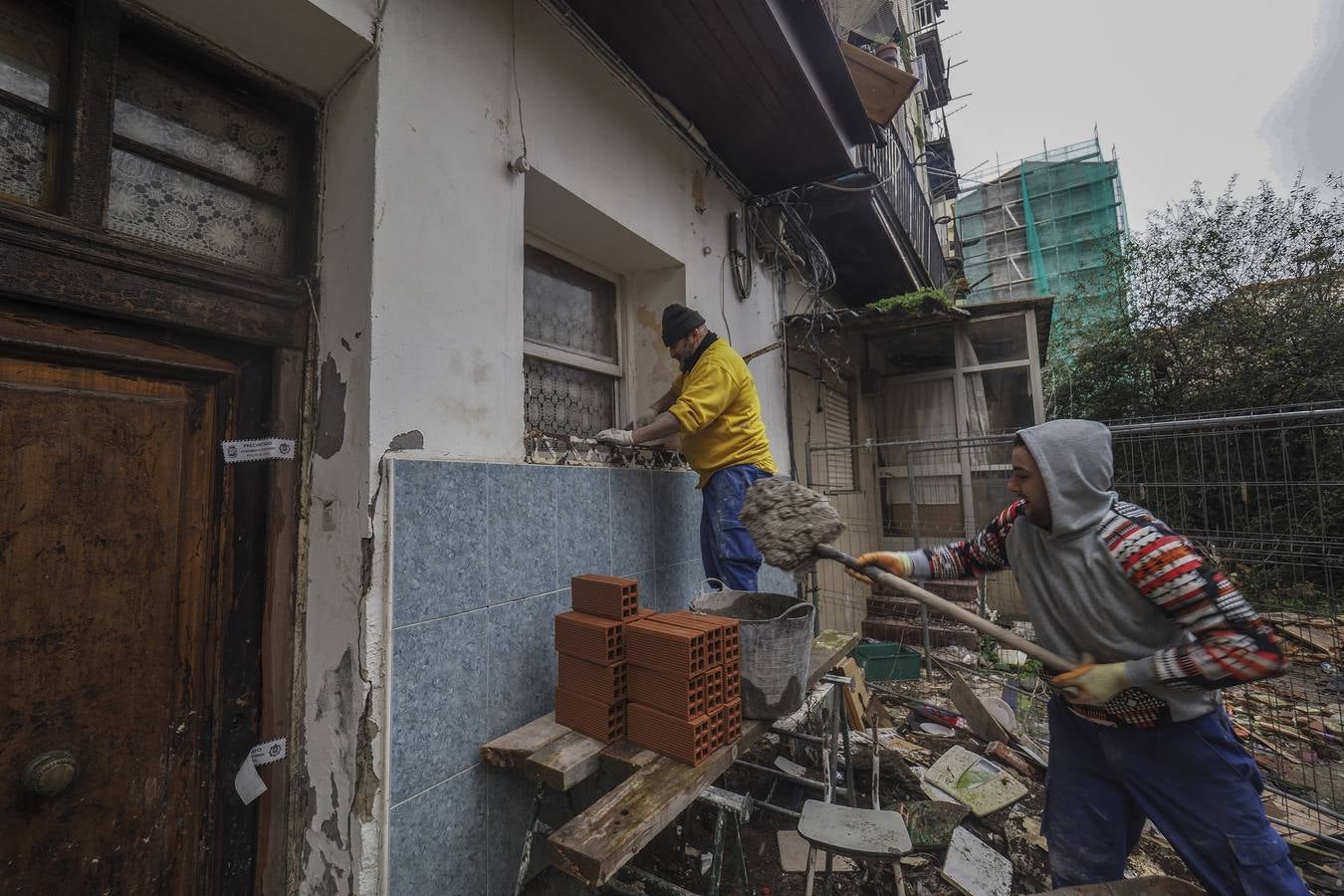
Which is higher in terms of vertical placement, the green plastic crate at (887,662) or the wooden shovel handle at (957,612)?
the wooden shovel handle at (957,612)

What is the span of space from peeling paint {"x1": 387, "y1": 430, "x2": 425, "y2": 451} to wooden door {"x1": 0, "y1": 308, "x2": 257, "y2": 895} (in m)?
0.55

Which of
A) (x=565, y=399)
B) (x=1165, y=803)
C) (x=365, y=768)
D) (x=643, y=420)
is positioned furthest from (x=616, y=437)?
(x=1165, y=803)

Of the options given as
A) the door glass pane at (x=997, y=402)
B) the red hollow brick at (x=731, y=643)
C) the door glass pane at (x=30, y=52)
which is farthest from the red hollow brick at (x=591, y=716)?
the door glass pane at (x=997, y=402)

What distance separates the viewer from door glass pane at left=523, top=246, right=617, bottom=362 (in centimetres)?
302

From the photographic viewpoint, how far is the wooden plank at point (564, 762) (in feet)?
6.00

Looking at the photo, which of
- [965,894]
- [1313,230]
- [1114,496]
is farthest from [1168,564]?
[1313,230]

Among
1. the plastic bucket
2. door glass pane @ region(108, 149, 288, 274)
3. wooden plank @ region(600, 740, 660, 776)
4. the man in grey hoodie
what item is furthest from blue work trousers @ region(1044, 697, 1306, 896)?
door glass pane @ region(108, 149, 288, 274)

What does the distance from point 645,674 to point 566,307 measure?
2.18 m

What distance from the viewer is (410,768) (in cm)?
181

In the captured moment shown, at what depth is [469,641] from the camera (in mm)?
2039

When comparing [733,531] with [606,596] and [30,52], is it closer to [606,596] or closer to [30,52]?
[606,596]

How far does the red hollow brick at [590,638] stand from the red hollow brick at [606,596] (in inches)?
1.4

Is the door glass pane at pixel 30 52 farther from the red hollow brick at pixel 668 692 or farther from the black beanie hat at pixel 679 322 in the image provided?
the red hollow brick at pixel 668 692

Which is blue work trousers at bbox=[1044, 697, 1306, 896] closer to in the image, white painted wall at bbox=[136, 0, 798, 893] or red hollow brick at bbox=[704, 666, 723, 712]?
red hollow brick at bbox=[704, 666, 723, 712]
